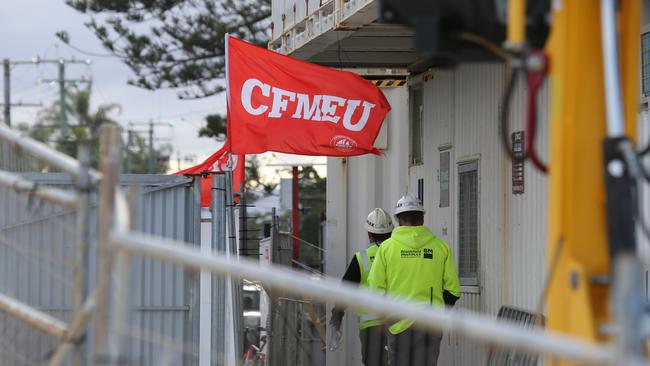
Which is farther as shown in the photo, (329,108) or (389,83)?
(389,83)

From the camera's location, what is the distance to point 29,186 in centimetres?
520

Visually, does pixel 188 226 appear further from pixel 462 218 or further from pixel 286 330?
pixel 286 330

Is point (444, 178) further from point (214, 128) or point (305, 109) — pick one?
point (214, 128)

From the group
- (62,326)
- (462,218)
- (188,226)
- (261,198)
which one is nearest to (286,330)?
(462,218)

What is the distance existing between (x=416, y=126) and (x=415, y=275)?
13.1 ft

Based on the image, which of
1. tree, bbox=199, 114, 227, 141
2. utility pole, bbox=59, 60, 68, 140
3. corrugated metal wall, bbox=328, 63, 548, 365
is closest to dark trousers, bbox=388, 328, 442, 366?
corrugated metal wall, bbox=328, 63, 548, 365

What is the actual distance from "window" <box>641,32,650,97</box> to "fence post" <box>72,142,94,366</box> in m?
4.23

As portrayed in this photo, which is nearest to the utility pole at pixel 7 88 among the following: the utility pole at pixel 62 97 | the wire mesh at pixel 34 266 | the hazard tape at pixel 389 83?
the utility pole at pixel 62 97

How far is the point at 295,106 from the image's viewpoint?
11406 millimetres

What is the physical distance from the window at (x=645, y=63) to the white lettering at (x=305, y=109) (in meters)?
4.19

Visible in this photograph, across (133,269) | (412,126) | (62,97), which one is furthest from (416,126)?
(62,97)

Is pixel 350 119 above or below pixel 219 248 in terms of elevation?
above

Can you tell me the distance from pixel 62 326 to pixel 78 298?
0.32 m

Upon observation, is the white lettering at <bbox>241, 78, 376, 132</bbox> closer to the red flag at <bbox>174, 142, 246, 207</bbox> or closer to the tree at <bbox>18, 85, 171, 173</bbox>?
the red flag at <bbox>174, 142, 246, 207</bbox>
